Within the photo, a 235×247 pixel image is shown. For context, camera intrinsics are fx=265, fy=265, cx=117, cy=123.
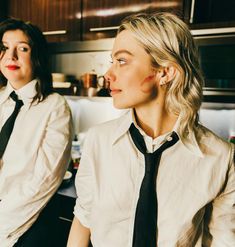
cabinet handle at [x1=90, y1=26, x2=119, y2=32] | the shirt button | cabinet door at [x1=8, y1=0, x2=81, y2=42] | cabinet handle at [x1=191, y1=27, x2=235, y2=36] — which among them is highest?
cabinet door at [x1=8, y1=0, x2=81, y2=42]

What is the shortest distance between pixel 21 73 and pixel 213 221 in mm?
1083

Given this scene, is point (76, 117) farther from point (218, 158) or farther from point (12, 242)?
point (218, 158)

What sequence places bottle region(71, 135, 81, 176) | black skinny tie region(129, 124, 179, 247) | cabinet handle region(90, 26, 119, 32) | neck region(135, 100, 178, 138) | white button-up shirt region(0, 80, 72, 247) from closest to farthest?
1. black skinny tie region(129, 124, 179, 247)
2. neck region(135, 100, 178, 138)
3. white button-up shirt region(0, 80, 72, 247)
4. cabinet handle region(90, 26, 119, 32)
5. bottle region(71, 135, 81, 176)

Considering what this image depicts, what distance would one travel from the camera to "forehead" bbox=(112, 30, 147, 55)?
84cm

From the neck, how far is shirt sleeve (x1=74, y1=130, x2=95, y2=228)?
0.20 metres

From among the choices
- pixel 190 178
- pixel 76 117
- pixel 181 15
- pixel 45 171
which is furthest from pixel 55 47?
pixel 190 178

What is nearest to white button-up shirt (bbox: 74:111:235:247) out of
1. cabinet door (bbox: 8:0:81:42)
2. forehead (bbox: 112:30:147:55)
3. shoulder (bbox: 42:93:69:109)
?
forehead (bbox: 112:30:147:55)

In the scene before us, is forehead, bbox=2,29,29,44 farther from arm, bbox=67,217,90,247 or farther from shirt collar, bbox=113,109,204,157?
arm, bbox=67,217,90,247

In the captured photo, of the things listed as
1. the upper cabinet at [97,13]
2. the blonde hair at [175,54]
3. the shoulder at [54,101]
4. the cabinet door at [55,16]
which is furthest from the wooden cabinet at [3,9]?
the blonde hair at [175,54]

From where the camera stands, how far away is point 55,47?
6.98ft

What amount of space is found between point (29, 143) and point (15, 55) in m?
0.44

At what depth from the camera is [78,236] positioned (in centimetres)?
→ 97

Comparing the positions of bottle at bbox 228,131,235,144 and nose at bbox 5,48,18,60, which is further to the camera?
bottle at bbox 228,131,235,144

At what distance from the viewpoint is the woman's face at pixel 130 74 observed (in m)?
0.85
